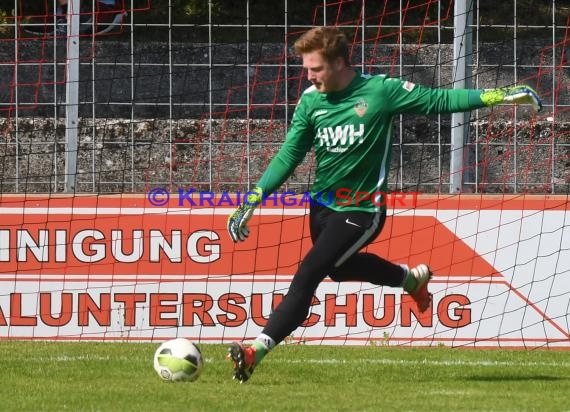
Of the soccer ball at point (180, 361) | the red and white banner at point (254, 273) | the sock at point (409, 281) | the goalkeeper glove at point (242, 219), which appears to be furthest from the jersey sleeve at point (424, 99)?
the red and white banner at point (254, 273)

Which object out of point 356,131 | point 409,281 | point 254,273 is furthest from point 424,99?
point 254,273

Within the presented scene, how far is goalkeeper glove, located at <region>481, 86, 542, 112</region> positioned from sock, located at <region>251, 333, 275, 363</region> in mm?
1779

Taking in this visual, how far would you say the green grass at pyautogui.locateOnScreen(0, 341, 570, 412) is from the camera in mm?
6492

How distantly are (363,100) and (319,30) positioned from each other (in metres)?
0.47

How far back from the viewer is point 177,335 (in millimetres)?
10039

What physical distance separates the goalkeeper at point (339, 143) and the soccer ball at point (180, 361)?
0.94 feet

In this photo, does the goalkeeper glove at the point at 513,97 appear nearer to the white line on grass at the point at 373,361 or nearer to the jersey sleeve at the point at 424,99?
the jersey sleeve at the point at 424,99

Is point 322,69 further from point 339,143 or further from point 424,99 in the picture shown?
point 424,99

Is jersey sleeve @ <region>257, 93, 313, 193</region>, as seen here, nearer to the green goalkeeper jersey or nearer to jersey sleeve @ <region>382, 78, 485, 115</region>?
the green goalkeeper jersey

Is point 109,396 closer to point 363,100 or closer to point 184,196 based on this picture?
point 363,100

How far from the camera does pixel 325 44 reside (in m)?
7.22

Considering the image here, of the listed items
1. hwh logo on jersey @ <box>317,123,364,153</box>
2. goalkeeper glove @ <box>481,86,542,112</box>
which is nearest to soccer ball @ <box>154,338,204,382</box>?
hwh logo on jersey @ <box>317,123,364,153</box>

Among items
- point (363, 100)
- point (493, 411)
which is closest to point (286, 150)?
point (363, 100)

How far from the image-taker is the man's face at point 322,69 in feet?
23.8
